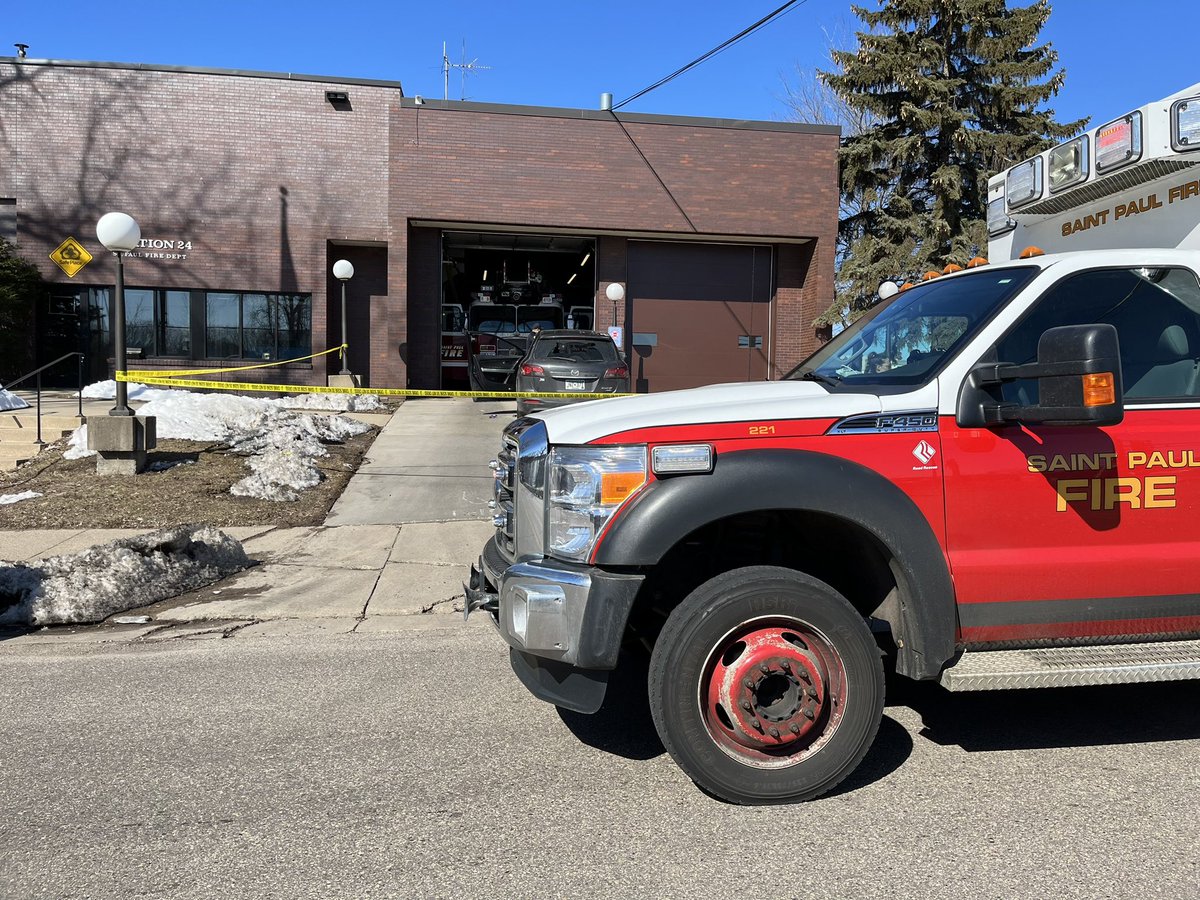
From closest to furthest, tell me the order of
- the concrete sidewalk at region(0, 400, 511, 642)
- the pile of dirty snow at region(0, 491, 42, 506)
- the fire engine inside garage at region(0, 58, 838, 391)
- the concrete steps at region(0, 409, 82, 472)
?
the concrete sidewalk at region(0, 400, 511, 642)
the pile of dirty snow at region(0, 491, 42, 506)
the concrete steps at region(0, 409, 82, 472)
the fire engine inside garage at region(0, 58, 838, 391)

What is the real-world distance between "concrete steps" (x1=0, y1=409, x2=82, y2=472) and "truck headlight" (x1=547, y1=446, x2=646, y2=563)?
33.5 feet

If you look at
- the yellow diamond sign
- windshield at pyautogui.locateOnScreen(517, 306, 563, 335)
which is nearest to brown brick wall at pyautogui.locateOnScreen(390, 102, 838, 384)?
windshield at pyautogui.locateOnScreen(517, 306, 563, 335)

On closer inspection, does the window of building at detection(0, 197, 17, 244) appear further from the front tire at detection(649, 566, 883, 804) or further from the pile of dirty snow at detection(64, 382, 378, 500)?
the front tire at detection(649, 566, 883, 804)

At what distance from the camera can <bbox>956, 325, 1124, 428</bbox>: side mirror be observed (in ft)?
10.0

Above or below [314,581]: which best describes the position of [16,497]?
above

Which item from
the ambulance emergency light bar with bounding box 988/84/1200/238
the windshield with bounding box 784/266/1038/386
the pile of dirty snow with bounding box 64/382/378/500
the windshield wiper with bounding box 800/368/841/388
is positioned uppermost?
the ambulance emergency light bar with bounding box 988/84/1200/238

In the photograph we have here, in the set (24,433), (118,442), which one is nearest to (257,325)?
(24,433)

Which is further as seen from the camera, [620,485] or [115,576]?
[115,576]

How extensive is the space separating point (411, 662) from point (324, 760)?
4.94ft

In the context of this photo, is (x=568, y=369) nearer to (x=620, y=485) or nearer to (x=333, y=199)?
(x=333, y=199)

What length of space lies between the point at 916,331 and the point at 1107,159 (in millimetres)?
1900

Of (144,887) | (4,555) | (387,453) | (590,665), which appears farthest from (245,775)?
(387,453)

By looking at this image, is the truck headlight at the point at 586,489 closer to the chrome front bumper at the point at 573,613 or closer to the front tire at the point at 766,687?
the chrome front bumper at the point at 573,613

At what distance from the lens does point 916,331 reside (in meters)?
4.07
